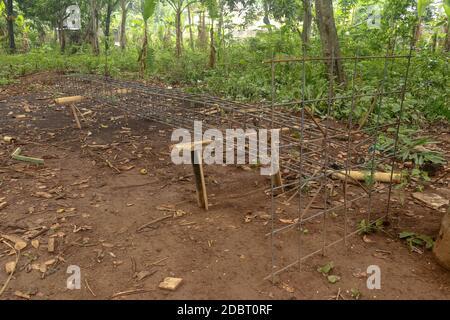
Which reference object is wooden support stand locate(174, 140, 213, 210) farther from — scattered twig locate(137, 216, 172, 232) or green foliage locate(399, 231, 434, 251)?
green foliage locate(399, 231, 434, 251)

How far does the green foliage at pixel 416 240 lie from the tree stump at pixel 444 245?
0.14 m

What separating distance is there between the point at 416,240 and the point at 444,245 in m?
0.33

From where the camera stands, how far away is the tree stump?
289cm

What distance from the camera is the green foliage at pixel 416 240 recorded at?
124 inches

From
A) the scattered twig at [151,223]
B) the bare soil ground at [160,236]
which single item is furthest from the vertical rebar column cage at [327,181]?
the scattered twig at [151,223]

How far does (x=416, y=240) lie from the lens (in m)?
3.24

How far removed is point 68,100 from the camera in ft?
20.7

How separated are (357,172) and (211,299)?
2492 mm

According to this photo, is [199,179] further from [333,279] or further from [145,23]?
[145,23]

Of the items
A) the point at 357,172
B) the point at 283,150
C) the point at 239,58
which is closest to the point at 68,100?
the point at 283,150

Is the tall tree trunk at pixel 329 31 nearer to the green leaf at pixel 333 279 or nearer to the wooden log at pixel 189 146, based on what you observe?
the wooden log at pixel 189 146

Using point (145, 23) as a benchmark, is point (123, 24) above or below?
above

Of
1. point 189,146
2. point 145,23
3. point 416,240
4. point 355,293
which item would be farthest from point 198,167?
point 145,23
